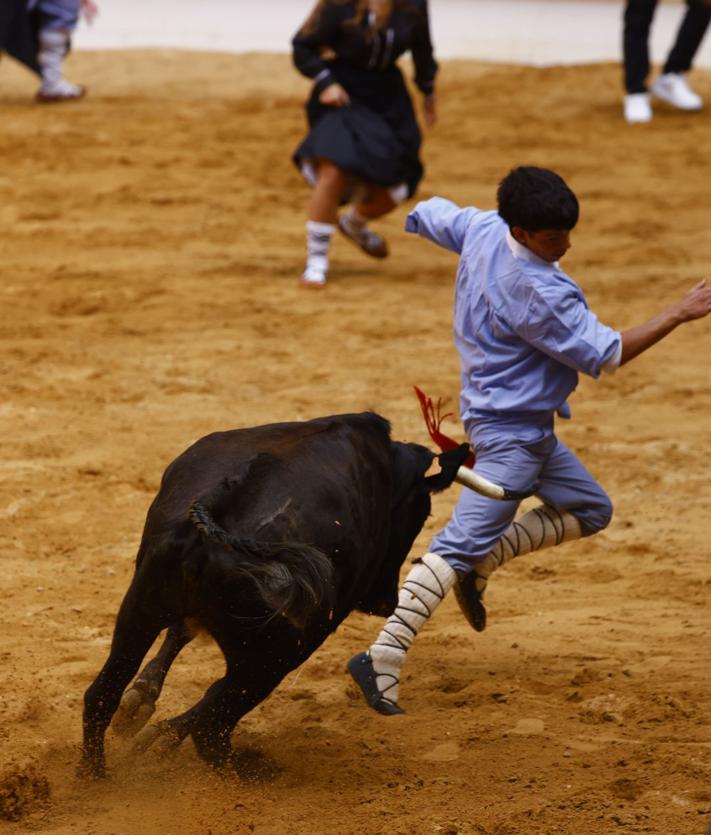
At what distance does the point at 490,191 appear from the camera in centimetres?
1016

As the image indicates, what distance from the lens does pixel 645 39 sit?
12203 mm

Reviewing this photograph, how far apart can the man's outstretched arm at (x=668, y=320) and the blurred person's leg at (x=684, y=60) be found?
919 cm

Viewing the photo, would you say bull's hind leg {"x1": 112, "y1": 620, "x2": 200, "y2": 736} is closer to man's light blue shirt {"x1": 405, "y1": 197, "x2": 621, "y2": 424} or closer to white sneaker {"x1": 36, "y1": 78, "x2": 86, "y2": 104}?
man's light blue shirt {"x1": 405, "y1": 197, "x2": 621, "y2": 424}

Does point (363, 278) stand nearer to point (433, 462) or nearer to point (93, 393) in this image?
point (93, 393)

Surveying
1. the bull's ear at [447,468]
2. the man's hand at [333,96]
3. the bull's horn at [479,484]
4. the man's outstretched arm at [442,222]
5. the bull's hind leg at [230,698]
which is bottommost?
the man's hand at [333,96]

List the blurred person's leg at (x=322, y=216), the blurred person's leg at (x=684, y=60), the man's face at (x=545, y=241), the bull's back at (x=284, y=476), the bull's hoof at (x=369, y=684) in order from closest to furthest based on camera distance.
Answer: the bull's back at (x=284, y=476)
the man's face at (x=545, y=241)
the bull's hoof at (x=369, y=684)
the blurred person's leg at (x=322, y=216)
the blurred person's leg at (x=684, y=60)

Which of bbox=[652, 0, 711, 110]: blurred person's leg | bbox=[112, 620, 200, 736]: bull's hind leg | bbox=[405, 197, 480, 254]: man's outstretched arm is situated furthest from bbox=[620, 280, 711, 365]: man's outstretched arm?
bbox=[652, 0, 711, 110]: blurred person's leg

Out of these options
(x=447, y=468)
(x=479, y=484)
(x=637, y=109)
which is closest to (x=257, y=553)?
(x=447, y=468)

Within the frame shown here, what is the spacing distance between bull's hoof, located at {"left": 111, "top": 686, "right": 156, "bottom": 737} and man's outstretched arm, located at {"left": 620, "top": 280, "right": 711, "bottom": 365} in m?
1.50

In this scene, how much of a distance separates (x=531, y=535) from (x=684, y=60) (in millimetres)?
9193

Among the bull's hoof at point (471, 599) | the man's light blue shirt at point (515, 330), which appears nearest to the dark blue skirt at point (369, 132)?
the man's light blue shirt at point (515, 330)

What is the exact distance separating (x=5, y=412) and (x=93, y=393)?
0.44 metres

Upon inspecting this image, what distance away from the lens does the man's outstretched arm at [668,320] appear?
12.6 ft

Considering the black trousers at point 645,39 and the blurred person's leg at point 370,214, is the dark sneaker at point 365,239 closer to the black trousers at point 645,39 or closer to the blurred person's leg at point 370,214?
the blurred person's leg at point 370,214
